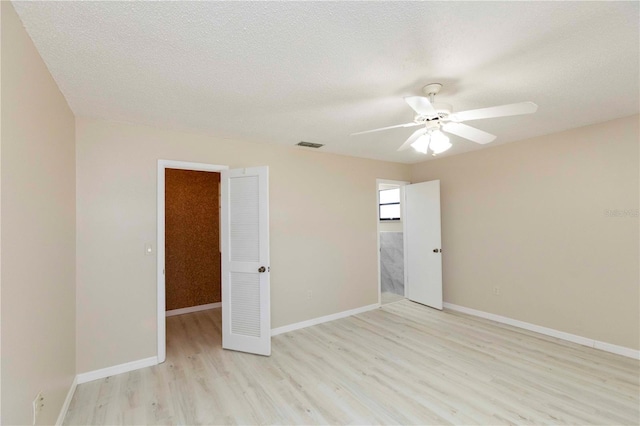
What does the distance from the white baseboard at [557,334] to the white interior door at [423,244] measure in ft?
1.46

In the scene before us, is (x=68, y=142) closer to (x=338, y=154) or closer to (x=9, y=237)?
(x=9, y=237)

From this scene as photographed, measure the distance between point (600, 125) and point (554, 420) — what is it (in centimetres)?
301

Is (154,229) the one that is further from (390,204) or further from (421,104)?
(390,204)

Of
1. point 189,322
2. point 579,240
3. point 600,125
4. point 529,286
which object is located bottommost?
point 189,322

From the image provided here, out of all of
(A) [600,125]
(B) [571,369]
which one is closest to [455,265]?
(B) [571,369]

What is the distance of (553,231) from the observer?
351 cm

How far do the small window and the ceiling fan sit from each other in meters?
3.64

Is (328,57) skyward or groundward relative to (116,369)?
skyward

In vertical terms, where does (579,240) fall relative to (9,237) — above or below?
below

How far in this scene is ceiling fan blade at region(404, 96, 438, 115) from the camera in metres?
1.81

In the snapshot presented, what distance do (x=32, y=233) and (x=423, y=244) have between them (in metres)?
4.71

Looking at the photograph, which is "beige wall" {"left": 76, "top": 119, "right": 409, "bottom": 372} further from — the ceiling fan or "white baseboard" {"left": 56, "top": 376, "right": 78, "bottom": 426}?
the ceiling fan

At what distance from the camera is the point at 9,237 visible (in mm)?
1325

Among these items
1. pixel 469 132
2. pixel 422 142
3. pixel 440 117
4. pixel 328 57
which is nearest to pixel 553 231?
pixel 469 132
